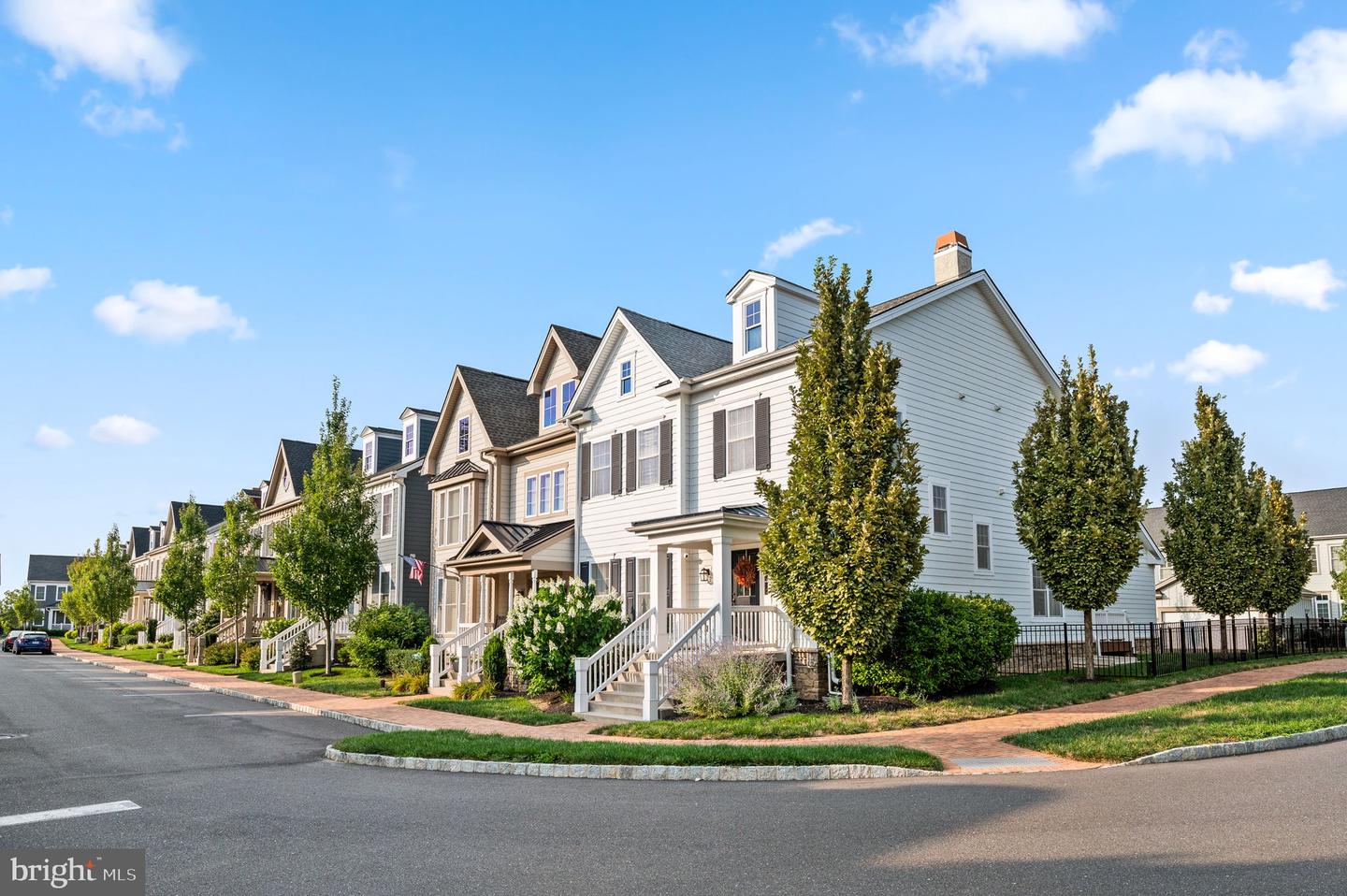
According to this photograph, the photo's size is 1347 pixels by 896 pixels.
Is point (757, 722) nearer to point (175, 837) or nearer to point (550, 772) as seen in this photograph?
point (550, 772)

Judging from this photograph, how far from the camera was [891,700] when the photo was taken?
17.9 meters

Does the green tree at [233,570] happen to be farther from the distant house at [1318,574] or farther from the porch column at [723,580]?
the distant house at [1318,574]

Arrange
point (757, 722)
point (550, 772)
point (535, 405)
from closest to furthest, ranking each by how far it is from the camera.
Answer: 1. point (550, 772)
2. point (757, 722)
3. point (535, 405)

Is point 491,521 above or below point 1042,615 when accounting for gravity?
above

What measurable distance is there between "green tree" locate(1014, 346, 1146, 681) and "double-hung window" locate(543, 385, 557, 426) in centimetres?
1562

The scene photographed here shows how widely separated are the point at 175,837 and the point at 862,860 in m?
6.10

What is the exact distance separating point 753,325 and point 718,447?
123 inches

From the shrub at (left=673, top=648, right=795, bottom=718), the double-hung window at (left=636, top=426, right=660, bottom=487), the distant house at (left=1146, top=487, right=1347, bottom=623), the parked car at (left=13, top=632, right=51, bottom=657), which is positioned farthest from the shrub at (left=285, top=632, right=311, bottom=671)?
the distant house at (left=1146, top=487, right=1347, bottom=623)

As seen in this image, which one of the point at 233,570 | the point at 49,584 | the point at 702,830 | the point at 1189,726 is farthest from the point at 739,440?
the point at 49,584

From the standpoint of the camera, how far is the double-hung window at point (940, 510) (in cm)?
2261

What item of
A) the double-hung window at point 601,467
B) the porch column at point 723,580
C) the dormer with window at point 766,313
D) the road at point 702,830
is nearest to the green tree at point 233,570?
the double-hung window at point 601,467

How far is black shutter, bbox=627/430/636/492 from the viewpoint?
26156 mm

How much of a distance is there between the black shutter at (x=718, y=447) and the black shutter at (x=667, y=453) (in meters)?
1.34

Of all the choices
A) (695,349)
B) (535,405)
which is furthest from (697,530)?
(535,405)
